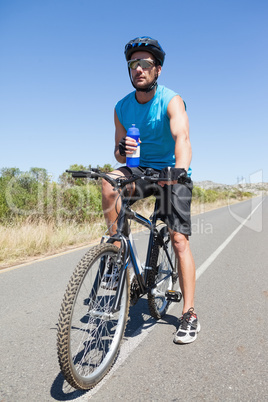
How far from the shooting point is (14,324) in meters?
3.62

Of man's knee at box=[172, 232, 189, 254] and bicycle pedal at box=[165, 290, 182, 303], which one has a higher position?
man's knee at box=[172, 232, 189, 254]

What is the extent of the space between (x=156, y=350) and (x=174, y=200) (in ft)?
4.29

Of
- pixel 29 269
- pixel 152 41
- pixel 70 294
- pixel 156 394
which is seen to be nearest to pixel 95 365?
pixel 156 394

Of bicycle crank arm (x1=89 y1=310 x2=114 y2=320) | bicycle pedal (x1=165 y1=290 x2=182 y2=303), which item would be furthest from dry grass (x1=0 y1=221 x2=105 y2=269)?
bicycle crank arm (x1=89 y1=310 x2=114 y2=320)

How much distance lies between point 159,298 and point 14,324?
155 centimetres

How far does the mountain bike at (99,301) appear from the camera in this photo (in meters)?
2.13

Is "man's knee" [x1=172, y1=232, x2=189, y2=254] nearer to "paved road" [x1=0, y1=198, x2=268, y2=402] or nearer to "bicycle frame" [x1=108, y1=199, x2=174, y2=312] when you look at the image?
"bicycle frame" [x1=108, y1=199, x2=174, y2=312]

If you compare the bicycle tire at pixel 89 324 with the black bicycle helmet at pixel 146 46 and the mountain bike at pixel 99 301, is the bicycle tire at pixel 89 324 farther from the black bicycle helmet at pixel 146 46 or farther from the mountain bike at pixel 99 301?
the black bicycle helmet at pixel 146 46

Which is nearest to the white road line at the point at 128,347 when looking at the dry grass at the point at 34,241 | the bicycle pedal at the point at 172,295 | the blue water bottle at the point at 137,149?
the bicycle pedal at the point at 172,295

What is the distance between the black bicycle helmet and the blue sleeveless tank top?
1.05 feet

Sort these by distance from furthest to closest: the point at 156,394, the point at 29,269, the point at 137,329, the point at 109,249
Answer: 1. the point at 29,269
2. the point at 137,329
3. the point at 109,249
4. the point at 156,394

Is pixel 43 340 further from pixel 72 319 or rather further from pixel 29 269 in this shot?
pixel 29 269

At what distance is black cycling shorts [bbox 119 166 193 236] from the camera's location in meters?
3.15

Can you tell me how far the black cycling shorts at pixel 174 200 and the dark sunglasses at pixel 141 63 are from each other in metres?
0.93
